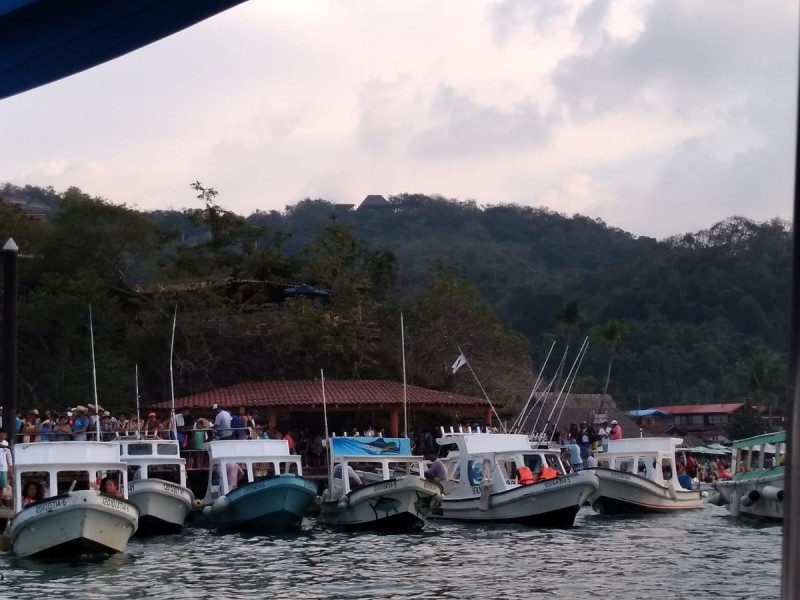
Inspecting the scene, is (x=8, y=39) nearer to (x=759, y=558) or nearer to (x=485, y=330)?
(x=759, y=558)

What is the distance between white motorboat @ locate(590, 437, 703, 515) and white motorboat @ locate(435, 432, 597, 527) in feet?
6.20

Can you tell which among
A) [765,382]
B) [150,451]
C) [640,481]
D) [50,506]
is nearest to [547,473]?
[640,481]

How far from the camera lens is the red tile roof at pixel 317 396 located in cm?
3759

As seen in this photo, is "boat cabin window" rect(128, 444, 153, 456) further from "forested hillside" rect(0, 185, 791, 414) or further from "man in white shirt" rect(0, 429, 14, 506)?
"forested hillside" rect(0, 185, 791, 414)

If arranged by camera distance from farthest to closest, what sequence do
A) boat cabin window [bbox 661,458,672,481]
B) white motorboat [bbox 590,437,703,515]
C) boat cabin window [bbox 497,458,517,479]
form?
boat cabin window [bbox 661,458,672,481] → white motorboat [bbox 590,437,703,515] → boat cabin window [bbox 497,458,517,479]

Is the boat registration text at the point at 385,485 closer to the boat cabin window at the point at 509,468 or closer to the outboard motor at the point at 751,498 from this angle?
the boat cabin window at the point at 509,468

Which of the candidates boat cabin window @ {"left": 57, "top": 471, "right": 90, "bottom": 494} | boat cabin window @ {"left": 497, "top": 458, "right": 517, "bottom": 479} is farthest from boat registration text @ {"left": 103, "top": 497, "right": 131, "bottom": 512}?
boat cabin window @ {"left": 497, "top": 458, "right": 517, "bottom": 479}

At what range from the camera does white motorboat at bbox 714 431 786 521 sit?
86.2 ft

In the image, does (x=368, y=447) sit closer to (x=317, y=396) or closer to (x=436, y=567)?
(x=436, y=567)

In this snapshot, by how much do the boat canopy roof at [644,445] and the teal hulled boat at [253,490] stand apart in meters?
9.80

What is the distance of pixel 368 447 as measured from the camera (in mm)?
27625

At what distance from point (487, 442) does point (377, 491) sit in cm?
424

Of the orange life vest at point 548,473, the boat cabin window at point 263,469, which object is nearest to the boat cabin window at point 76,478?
the boat cabin window at point 263,469

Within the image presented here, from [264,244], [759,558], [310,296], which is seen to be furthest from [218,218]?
[759,558]
